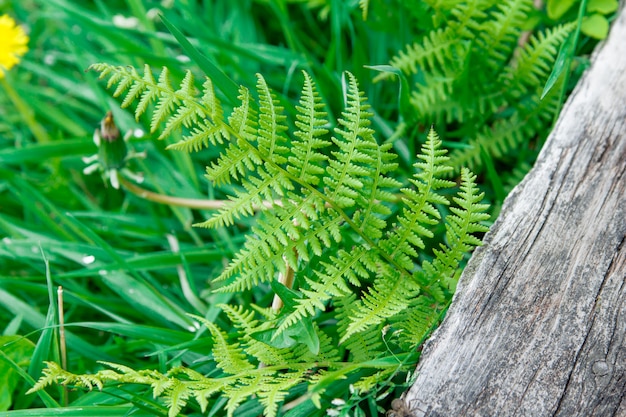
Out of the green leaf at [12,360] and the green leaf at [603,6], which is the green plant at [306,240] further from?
the green leaf at [603,6]

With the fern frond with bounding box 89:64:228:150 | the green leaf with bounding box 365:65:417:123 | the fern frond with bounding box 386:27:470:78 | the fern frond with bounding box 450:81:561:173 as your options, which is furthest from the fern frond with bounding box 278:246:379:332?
the fern frond with bounding box 386:27:470:78

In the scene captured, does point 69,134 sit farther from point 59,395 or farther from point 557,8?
point 557,8

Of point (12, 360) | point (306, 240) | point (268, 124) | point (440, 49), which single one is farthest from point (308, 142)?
point (12, 360)

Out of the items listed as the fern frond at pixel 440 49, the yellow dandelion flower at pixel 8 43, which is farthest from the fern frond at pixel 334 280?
the yellow dandelion flower at pixel 8 43

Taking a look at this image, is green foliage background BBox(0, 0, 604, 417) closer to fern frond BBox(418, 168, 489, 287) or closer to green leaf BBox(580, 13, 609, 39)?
green leaf BBox(580, 13, 609, 39)

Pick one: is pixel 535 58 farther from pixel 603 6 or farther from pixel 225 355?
pixel 225 355

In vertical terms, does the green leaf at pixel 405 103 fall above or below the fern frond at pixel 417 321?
above
